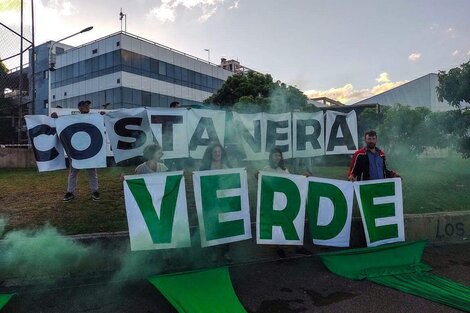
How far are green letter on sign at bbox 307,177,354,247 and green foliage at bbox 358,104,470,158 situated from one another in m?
4.89

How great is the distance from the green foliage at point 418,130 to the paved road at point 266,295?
620 cm

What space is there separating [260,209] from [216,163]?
900mm

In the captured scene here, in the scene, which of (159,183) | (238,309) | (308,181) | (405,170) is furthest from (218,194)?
(405,170)

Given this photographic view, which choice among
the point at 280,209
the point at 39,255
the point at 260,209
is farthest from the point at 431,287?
the point at 39,255

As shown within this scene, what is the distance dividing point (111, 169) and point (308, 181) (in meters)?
7.57

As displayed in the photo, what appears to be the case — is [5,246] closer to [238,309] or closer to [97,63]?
[238,309]

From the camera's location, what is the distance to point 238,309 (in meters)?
3.77

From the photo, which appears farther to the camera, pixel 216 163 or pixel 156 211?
pixel 216 163

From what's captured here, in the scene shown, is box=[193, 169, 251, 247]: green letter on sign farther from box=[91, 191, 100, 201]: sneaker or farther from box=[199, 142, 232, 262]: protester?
box=[91, 191, 100, 201]: sneaker

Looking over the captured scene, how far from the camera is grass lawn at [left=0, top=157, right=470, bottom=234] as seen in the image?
19.7 feet

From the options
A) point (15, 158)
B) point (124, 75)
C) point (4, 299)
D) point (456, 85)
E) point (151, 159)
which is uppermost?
point (124, 75)

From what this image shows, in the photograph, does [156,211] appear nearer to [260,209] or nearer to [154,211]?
[154,211]

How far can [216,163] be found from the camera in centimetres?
557

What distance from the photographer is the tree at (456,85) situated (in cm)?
1132
